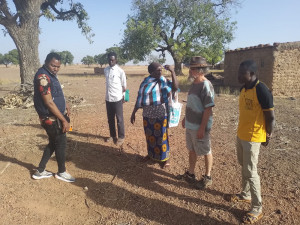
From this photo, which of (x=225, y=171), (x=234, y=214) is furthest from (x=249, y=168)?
(x=225, y=171)

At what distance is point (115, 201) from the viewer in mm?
2967

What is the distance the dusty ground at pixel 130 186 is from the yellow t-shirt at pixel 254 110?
37.1 inches

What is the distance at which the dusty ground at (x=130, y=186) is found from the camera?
2666 millimetres

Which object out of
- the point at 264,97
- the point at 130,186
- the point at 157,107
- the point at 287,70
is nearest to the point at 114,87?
the point at 157,107

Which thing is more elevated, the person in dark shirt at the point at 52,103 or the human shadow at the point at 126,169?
the person in dark shirt at the point at 52,103

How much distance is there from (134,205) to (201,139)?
3.86 ft

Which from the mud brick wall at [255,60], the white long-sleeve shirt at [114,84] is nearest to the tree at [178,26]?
the mud brick wall at [255,60]

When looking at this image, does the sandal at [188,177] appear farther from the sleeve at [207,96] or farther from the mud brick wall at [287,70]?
the mud brick wall at [287,70]

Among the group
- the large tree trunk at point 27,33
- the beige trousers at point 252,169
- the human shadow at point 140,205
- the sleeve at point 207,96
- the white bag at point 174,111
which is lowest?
the human shadow at point 140,205

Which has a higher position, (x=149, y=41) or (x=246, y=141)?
(x=149, y=41)

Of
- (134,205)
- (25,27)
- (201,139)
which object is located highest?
(25,27)

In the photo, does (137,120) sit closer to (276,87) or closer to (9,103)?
(9,103)

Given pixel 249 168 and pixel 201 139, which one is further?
pixel 201 139

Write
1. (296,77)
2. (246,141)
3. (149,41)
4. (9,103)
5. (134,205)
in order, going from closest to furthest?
(246,141) < (134,205) < (9,103) < (296,77) < (149,41)
